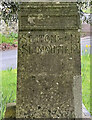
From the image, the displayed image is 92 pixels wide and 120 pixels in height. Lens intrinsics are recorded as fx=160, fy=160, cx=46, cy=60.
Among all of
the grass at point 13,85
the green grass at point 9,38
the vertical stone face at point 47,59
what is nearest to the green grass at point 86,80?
the grass at point 13,85

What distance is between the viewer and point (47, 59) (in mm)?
1356

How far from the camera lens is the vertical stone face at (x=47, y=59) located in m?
1.32

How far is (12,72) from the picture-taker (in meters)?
2.64

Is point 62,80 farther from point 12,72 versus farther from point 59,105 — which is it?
point 12,72

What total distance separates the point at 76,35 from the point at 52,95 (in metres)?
0.55

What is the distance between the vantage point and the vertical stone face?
132 centimetres

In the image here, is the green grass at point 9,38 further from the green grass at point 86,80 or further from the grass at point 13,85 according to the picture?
the green grass at point 86,80

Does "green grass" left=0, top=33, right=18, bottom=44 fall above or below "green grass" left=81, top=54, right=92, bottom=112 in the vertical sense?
above

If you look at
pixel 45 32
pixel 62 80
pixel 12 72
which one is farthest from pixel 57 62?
pixel 12 72

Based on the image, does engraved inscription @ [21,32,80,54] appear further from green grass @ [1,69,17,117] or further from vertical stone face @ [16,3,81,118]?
green grass @ [1,69,17,117]

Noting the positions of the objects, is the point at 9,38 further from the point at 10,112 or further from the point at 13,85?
the point at 10,112

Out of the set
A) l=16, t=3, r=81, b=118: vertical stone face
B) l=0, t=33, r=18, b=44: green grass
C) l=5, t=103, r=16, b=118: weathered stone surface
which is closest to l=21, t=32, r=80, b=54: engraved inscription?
l=16, t=3, r=81, b=118: vertical stone face

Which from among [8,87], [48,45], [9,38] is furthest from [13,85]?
[48,45]

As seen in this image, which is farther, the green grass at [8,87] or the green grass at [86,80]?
the green grass at [86,80]
